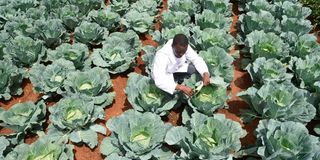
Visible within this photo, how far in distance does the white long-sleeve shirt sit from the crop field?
0.32 m

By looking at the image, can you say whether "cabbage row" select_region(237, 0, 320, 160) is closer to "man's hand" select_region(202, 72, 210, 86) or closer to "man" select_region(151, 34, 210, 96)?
"man's hand" select_region(202, 72, 210, 86)

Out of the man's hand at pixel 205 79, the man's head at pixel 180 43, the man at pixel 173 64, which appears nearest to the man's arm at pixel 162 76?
the man at pixel 173 64

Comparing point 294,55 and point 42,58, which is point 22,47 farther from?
point 294,55

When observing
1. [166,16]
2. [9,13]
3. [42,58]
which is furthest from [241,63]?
[9,13]

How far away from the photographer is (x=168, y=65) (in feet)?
20.2

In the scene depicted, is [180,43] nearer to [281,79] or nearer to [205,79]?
[205,79]

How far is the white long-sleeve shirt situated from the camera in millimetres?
5902

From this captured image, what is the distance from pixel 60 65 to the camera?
6977mm

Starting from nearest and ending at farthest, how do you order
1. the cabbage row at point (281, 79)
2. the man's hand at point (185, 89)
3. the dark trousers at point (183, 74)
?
the cabbage row at point (281, 79)
the man's hand at point (185, 89)
the dark trousers at point (183, 74)

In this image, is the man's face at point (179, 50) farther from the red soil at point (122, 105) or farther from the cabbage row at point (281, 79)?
the cabbage row at point (281, 79)

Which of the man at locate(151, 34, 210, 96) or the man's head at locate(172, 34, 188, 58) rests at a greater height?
the man's head at locate(172, 34, 188, 58)

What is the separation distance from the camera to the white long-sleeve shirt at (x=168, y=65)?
5902 mm

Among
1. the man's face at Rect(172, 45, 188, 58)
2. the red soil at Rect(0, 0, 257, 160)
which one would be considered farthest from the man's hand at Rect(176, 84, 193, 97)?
the red soil at Rect(0, 0, 257, 160)

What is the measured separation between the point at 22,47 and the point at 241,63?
4.61 m
